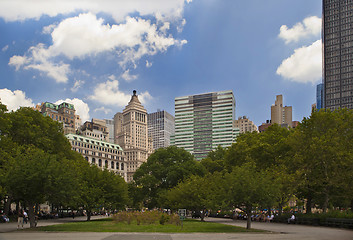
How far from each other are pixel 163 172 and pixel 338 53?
384 ft

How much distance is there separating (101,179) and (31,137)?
1190 centimetres

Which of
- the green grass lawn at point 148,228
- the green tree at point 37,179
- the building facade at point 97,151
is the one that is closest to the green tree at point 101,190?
the green grass lawn at point 148,228

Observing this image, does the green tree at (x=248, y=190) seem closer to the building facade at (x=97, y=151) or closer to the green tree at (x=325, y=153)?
the green tree at (x=325, y=153)

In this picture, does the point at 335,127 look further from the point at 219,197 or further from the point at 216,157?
the point at 216,157

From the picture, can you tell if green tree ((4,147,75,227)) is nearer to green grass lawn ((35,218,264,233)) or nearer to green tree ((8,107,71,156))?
green grass lawn ((35,218,264,233))

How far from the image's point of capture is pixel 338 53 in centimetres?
16075

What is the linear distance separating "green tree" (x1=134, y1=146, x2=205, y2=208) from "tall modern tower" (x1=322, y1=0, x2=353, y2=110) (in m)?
101

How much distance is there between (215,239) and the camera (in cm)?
2577

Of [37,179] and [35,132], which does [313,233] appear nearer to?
[37,179]

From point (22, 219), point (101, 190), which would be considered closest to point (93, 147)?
point (101, 190)

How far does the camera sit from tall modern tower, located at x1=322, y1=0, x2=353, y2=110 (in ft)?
515

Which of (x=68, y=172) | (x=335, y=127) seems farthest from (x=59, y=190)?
(x=335, y=127)

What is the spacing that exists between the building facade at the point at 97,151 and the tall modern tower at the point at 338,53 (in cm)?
9750

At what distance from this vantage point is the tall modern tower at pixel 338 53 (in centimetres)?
15696
